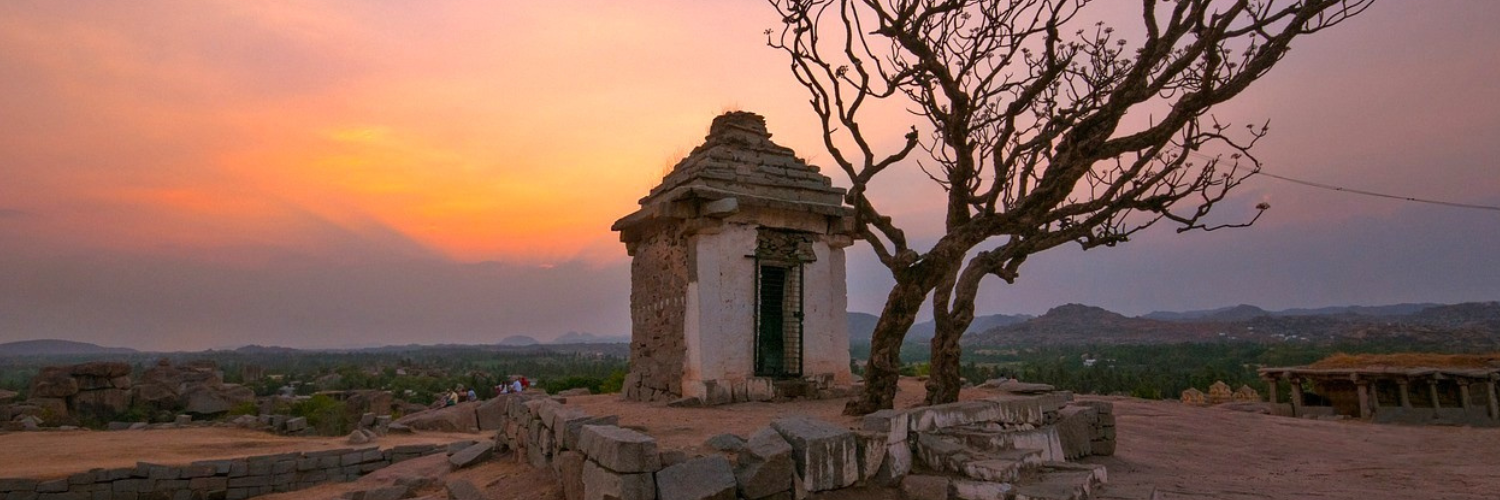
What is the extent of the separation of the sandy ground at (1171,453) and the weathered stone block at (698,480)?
72 centimetres

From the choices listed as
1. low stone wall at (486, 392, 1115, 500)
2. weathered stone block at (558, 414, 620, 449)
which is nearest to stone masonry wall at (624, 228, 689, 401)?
low stone wall at (486, 392, 1115, 500)

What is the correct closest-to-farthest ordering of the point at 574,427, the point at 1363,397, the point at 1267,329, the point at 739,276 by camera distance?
the point at 574,427, the point at 739,276, the point at 1363,397, the point at 1267,329

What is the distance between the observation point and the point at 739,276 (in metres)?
12.0

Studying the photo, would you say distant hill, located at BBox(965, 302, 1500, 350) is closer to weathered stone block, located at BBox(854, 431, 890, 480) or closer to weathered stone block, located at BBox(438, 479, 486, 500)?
weathered stone block, located at BBox(854, 431, 890, 480)

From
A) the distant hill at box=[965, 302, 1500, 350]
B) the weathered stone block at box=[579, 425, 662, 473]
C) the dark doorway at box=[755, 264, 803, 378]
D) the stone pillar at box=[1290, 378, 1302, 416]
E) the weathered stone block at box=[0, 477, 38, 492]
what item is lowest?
the weathered stone block at box=[0, 477, 38, 492]

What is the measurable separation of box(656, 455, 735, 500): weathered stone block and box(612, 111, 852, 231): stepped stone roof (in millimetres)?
5727

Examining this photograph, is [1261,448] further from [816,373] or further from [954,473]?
[954,473]

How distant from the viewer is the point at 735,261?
12.0m

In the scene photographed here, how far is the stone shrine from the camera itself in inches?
460

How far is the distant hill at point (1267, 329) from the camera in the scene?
63.0 m

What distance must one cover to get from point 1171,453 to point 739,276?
6.96 metres

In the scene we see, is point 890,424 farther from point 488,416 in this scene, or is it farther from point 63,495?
point 488,416

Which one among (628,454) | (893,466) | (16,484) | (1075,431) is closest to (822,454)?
(893,466)

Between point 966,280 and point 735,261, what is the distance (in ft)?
11.7
